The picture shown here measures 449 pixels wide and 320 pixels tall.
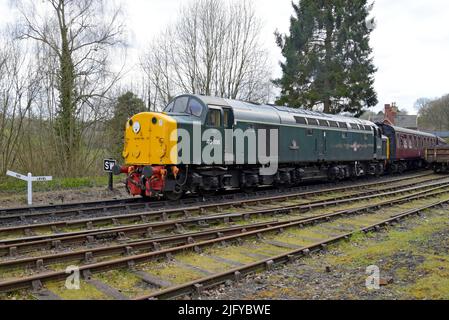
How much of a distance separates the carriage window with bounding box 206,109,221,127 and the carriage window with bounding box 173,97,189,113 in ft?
3.03

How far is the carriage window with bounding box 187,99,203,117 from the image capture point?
13273 millimetres

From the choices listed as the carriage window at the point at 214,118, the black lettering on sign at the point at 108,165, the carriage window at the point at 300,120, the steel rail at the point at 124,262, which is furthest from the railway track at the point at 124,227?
the carriage window at the point at 300,120

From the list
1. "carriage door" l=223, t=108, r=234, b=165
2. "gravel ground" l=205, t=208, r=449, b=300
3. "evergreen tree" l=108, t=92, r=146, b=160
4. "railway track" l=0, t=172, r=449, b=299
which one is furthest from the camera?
"evergreen tree" l=108, t=92, r=146, b=160

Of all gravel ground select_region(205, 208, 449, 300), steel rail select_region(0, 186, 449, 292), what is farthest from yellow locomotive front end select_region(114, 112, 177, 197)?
gravel ground select_region(205, 208, 449, 300)

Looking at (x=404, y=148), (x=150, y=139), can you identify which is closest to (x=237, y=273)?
(x=150, y=139)

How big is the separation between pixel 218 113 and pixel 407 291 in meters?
9.08

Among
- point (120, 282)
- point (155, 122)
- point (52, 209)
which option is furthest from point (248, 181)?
point (120, 282)

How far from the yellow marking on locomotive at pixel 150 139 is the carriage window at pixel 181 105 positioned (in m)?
1.22

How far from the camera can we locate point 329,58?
31.7 m

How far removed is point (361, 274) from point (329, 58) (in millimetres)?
27743

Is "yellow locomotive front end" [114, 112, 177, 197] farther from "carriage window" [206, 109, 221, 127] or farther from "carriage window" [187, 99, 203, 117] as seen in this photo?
"carriage window" [206, 109, 221, 127]

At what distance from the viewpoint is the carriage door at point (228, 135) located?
1382 centimetres

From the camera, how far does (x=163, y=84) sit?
94.8 ft

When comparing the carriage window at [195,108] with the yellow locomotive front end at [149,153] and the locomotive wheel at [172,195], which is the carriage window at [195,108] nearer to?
the yellow locomotive front end at [149,153]
